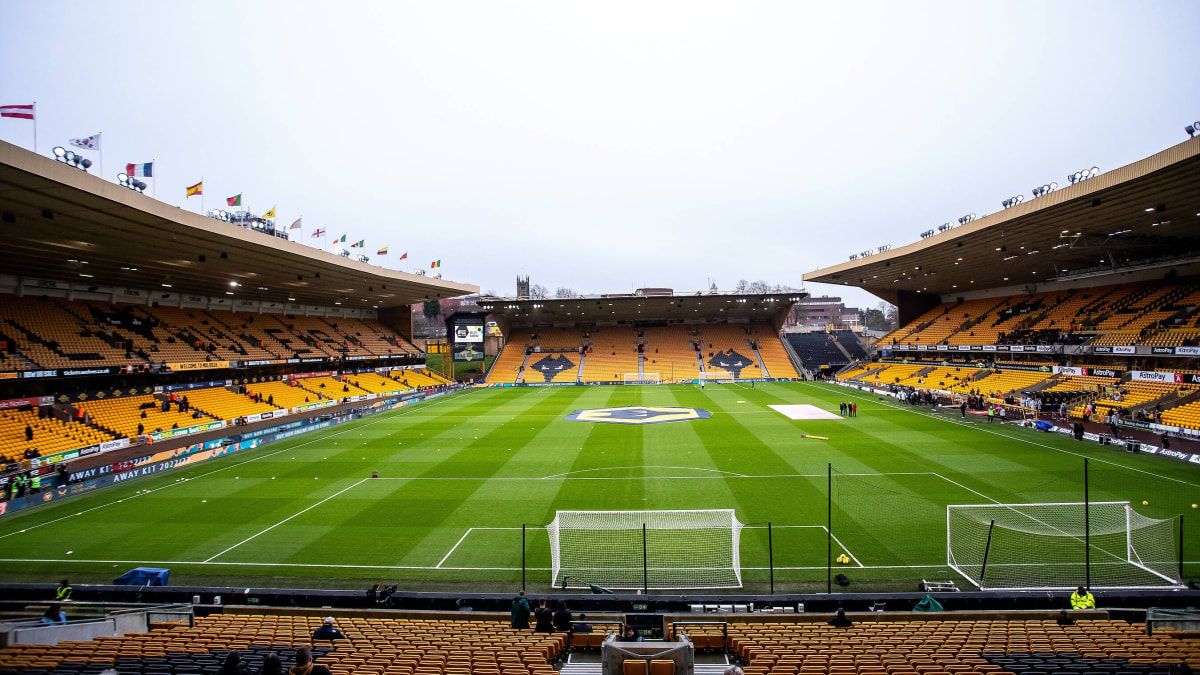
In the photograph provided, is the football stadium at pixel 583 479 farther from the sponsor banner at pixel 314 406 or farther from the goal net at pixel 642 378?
the goal net at pixel 642 378

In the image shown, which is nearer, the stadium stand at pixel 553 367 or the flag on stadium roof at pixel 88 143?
the flag on stadium roof at pixel 88 143

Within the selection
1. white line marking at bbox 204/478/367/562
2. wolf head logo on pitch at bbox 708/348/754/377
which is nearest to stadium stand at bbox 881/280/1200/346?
wolf head logo on pitch at bbox 708/348/754/377

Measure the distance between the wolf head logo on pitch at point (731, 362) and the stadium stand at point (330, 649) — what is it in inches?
1904

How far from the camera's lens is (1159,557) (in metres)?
10.6

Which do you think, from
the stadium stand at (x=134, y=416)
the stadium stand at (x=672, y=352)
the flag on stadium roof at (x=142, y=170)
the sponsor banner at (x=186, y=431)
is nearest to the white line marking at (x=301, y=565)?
the flag on stadium roof at (x=142, y=170)

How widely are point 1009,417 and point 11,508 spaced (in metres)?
42.6

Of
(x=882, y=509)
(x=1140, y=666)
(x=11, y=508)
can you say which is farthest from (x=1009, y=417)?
(x=11, y=508)

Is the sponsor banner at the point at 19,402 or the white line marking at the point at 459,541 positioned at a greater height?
the sponsor banner at the point at 19,402

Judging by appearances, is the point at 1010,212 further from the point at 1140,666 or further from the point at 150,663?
the point at 150,663

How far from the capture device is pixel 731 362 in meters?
55.0

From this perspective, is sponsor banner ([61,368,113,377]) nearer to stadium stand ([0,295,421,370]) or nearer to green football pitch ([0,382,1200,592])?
stadium stand ([0,295,421,370])

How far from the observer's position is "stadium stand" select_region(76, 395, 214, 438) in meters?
24.1

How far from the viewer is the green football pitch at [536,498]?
11.2 meters

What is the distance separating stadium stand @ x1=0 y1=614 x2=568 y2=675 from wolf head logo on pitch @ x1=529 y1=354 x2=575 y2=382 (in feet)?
151
